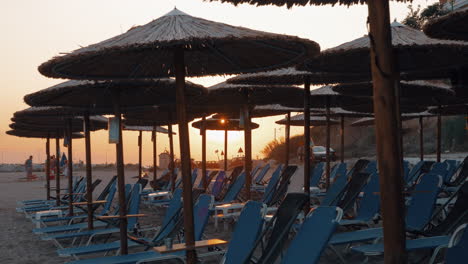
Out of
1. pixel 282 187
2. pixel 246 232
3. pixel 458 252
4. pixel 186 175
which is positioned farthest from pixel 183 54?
pixel 282 187

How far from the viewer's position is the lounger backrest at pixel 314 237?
128 inches

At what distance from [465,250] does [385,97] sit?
858mm

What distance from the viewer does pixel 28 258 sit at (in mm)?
7172

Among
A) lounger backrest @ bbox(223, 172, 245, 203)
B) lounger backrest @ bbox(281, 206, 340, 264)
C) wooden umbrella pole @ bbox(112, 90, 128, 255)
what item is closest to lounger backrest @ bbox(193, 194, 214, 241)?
wooden umbrella pole @ bbox(112, 90, 128, 255)

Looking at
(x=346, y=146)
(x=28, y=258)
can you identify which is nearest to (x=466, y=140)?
(x=346, y=146)

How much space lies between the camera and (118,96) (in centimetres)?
622

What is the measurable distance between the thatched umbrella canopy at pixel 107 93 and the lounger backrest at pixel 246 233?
7.30 feet

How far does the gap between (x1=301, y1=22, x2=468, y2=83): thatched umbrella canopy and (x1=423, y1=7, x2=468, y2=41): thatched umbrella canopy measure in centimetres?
38

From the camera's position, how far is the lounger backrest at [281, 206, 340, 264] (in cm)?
325

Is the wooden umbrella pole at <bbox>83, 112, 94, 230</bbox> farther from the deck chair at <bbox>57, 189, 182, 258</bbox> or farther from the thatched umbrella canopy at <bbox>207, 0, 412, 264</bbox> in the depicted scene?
the thatched umbrella canopy at <bbox>207, 0, 412, 264</bbox>

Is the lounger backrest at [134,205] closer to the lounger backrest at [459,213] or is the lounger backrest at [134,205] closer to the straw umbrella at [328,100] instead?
the lounger backrest at [459,213]

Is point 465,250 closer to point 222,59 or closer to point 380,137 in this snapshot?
point 380,137

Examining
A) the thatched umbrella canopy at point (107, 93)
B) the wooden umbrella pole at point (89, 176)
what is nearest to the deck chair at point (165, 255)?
the thatched umbrella canopy at point (107, 93)

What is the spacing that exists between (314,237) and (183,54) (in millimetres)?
1994
